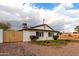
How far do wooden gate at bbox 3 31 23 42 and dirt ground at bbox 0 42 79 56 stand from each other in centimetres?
8

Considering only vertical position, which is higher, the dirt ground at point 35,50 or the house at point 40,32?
the house at point 40,32

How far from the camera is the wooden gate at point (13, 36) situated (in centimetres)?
1420

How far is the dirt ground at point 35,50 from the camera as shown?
14.1m

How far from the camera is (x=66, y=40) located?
14.2m

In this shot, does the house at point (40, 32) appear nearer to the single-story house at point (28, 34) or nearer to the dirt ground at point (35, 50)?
the single-story house at point (28, 34)

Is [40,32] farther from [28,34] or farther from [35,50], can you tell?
[35,50]

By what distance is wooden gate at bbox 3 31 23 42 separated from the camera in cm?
1420

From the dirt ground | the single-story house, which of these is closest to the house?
the single-story house

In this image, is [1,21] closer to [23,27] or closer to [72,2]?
[23,27]

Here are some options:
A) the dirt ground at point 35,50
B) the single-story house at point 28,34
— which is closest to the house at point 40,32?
the single-story house at point 28,34

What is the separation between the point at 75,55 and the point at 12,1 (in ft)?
4.73

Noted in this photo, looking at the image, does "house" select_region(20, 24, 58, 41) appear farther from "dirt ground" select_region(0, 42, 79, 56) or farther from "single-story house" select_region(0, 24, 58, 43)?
"dirt ground" select_region(0, 42, 79, 56)

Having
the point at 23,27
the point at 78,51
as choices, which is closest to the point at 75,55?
the point at 78,51

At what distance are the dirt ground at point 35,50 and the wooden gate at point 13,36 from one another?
0.25 feet
